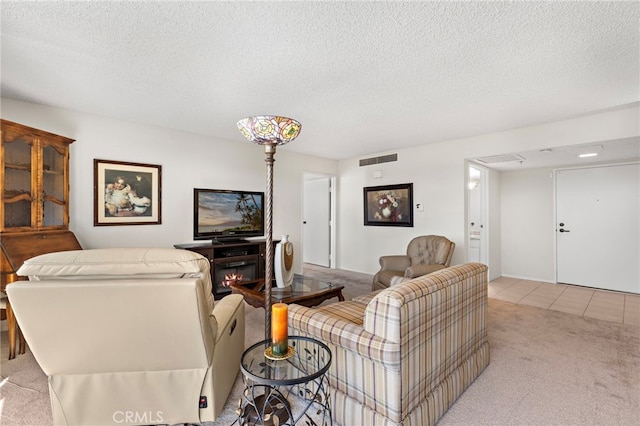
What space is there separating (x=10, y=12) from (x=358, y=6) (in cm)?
195

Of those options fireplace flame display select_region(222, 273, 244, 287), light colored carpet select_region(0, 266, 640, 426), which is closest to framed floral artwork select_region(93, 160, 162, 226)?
fireplace flame display select_region(222, 273, 244, 287)

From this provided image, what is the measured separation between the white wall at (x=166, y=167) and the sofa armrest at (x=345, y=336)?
2857 millimetres

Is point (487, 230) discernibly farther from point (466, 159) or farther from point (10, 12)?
point (10, 12)

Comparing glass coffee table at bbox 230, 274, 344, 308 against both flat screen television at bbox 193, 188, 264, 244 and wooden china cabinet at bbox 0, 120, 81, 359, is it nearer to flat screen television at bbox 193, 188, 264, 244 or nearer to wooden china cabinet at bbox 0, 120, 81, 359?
flat screen television at bbox 193, 188, 264, 244

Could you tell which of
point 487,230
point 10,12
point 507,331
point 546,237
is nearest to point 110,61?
point 10,12

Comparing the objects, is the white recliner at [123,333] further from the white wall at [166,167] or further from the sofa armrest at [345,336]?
the white wall at [166,167]

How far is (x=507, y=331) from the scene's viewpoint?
3.04m

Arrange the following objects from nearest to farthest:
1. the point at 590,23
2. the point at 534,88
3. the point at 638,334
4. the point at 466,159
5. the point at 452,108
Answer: the point at 590,23 < the point at 534,88 < the point at 638,334 < the point at 452,108 < the point at 466,159

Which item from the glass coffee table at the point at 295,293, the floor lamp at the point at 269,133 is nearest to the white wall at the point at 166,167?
the glass coffee table at the point at 295,293

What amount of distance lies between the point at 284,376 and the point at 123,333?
75cm

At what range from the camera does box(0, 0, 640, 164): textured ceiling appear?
5.65ft

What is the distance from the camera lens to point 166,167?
4027 mm

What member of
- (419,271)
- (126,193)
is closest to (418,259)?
(419,271)

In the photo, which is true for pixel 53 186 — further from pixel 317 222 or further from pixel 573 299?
pixel 573 299
